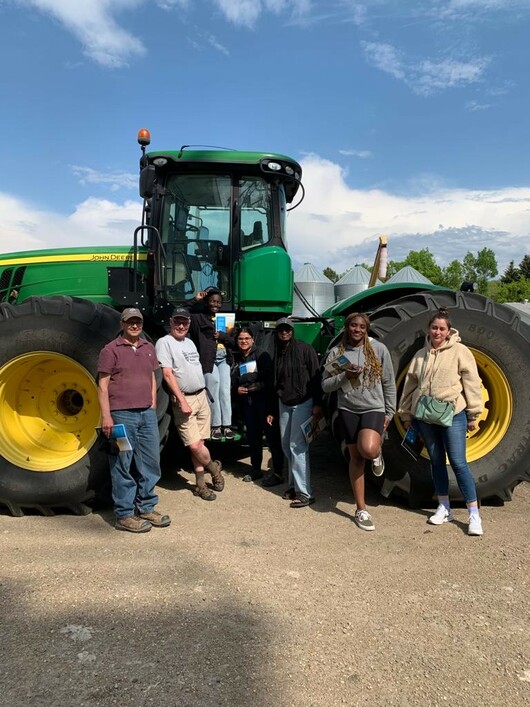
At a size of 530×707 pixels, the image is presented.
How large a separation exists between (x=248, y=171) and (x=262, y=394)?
2146mm

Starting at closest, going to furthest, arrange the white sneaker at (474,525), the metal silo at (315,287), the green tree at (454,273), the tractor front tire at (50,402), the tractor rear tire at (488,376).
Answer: the white sneaker at (474,525) < the tractor front tire at (50,402) < the tractor rear tire at (488,376) < the metal silo at (315,287) < the green tree at (454,273)

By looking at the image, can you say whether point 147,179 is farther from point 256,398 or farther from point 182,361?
point 256,398

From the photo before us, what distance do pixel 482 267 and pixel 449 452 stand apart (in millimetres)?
47792

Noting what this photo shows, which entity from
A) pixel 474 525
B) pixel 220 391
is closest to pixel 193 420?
pixel 220 391

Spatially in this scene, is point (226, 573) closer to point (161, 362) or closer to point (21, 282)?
point (161, 362)

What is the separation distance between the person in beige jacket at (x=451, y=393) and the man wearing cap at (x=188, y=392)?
68.3 inches

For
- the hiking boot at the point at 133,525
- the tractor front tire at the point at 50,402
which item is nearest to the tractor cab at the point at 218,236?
the tractor front tire at the point at 50,402

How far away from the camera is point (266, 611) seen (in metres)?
2.55

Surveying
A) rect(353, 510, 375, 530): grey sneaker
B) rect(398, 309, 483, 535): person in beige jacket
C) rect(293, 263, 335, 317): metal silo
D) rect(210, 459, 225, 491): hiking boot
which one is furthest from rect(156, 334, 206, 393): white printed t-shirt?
rect(293, 263, 335, 317): metal silo

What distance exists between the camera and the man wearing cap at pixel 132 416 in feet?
11.5

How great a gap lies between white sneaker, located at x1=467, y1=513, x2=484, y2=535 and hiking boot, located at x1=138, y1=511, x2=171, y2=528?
2.12 m

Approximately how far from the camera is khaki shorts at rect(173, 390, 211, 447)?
416 cm

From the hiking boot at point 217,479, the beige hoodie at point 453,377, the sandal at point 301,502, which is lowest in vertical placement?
the sandal at point 301,502

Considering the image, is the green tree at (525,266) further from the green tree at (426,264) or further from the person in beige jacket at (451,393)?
the person in beige jacket at (451,393)
